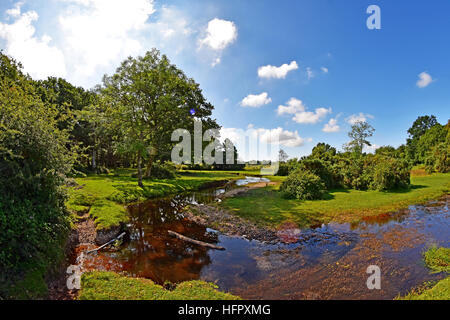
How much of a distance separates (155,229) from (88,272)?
6003 millimetres

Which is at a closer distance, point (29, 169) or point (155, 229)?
point (29, 169)

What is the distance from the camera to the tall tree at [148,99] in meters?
25.3

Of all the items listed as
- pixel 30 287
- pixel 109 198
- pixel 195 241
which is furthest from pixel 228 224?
pixel 109 198

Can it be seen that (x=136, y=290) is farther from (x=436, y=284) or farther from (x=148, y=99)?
(x=148, y=99)

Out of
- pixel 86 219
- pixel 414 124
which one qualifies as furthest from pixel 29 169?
pixel 414 124

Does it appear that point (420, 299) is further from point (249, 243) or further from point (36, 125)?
point (36, 125)

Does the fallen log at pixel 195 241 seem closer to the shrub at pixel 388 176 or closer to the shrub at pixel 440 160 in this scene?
the shrub at pixel 388 176

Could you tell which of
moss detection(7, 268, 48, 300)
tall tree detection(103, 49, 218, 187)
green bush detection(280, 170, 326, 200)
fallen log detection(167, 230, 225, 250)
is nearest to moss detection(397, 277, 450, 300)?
fallen log detection(167, 230, 225, 250)

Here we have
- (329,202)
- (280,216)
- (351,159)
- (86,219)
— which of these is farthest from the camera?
(351,159)

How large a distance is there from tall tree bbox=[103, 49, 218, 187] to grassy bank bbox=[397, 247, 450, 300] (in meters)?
25.2

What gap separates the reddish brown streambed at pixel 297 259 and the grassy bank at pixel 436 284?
33 cm

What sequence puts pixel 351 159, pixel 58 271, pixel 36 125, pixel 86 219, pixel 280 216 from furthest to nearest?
pixel 351 159, pixel 280 216, pixel 86 219, pixel 36 125, pixel 58 271

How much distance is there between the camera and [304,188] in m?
21.9

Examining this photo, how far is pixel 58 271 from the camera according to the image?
7.18 meters
